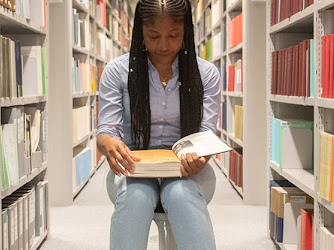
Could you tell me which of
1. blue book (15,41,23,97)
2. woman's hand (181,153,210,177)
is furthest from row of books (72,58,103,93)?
woman's hand (181,153,210,177)

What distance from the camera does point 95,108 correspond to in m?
5.25

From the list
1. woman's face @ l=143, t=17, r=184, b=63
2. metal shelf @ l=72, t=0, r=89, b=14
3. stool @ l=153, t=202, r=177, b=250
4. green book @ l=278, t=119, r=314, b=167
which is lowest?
stool @ l=153, t=202, r=177, b=250

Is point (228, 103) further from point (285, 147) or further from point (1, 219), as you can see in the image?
point (1, 219)

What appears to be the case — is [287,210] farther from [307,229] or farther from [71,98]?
[71,98]

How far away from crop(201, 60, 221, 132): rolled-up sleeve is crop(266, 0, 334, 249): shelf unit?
15.1 inches

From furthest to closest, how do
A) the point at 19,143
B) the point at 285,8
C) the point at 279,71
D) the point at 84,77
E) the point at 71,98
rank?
the point at 84,77 < the point at 71,98 < the point at 279,71 < the point at 285,8 < the point at 19,143

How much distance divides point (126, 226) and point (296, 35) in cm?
167

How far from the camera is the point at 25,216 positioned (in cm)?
244

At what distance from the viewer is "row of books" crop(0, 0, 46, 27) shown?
2.35 m

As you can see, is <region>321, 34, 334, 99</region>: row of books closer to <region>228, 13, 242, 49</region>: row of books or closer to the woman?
the woman

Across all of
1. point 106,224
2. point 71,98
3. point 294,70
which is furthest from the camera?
point 71,98

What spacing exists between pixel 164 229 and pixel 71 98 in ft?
7.60

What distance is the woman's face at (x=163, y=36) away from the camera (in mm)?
1688

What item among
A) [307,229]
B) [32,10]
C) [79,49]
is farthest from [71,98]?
[307,229]
